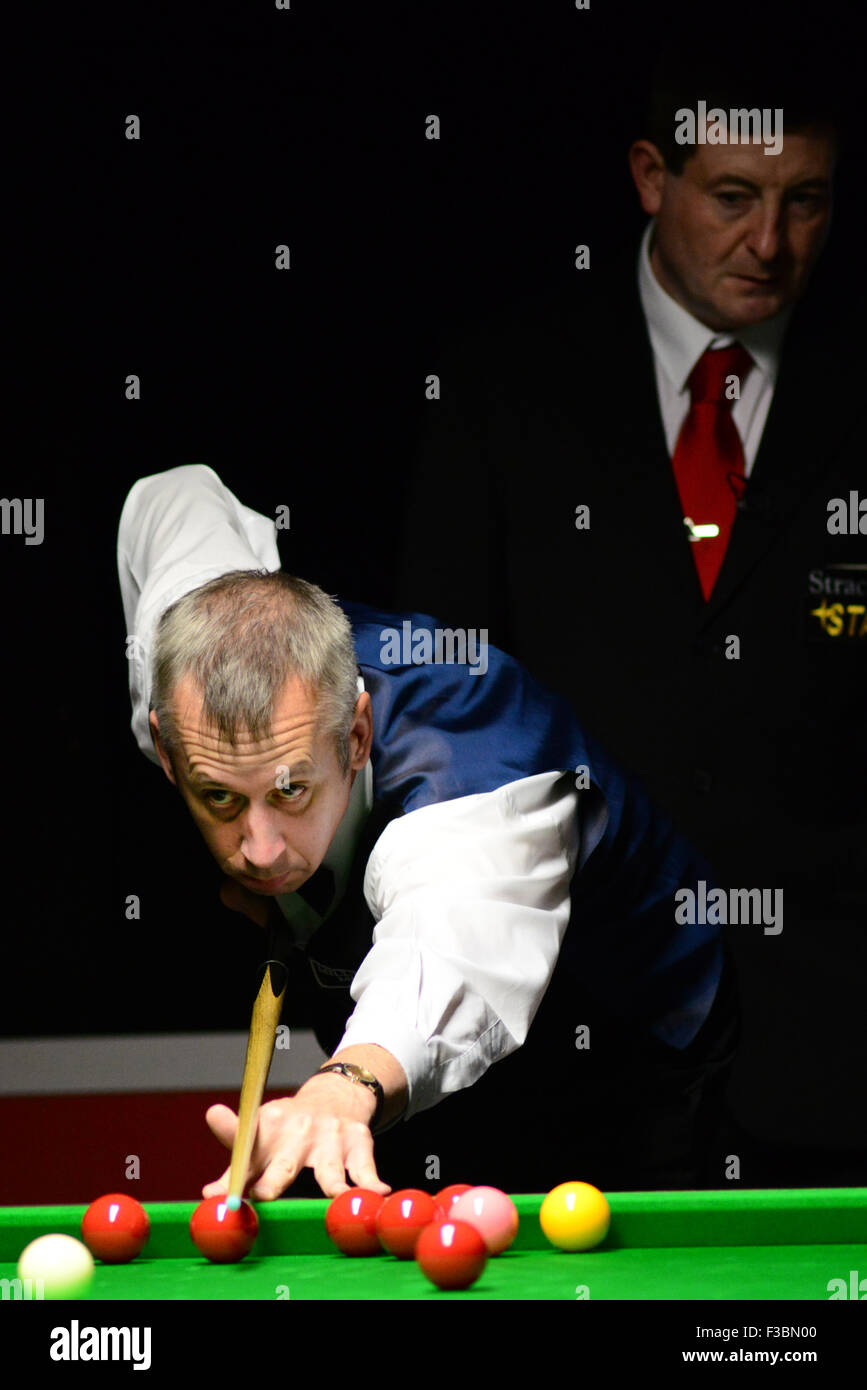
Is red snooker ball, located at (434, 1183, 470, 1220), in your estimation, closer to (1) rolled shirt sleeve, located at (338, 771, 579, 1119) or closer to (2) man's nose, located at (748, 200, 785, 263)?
(1) rolled shirt sleeve, located at (338, 771, 579, 1119)

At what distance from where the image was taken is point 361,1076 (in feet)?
7.39

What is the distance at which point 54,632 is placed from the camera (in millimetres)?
4336

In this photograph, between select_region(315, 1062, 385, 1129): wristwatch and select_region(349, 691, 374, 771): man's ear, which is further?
select_region(349, 691, 374, 771): man's ear

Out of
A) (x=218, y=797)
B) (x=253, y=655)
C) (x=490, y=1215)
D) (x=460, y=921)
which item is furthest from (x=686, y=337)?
(x=490, y=1215)

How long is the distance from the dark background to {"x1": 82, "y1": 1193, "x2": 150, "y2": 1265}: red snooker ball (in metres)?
2.33

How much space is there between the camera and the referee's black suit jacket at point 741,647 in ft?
12.1

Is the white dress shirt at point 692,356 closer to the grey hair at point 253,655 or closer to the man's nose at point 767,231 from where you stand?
the man's nose at point 767,231

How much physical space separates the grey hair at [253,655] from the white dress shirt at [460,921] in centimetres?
20

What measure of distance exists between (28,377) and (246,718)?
6.02 ft

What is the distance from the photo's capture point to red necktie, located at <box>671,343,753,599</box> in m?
3.75

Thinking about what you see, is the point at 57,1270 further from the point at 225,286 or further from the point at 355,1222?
the point at 225,286

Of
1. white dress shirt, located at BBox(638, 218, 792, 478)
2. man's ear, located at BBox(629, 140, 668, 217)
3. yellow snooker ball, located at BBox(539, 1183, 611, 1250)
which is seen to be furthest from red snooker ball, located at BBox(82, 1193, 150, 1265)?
man's ear, located at BBox(629, 140, 668, 217)

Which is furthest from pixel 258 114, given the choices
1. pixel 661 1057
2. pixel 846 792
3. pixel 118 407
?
pixel 661 1057
